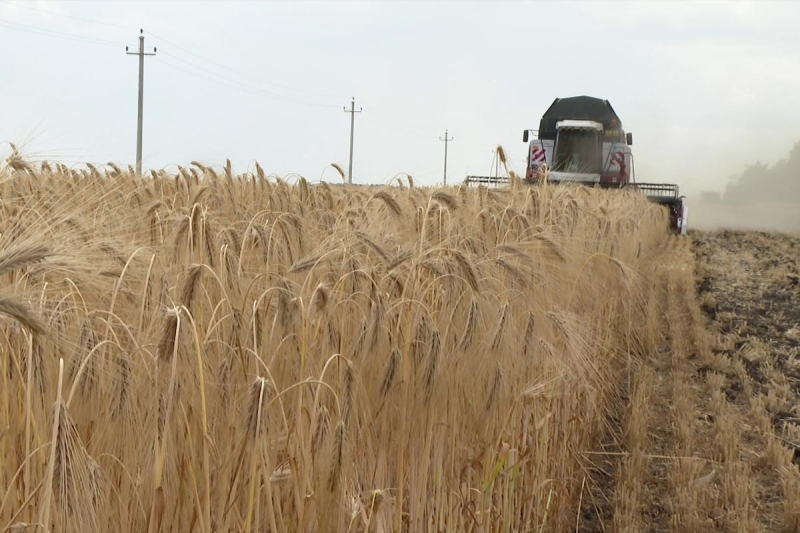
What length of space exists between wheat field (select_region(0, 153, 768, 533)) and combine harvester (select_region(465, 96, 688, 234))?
1524 centimetres

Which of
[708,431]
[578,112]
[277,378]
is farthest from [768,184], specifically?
[277,378]

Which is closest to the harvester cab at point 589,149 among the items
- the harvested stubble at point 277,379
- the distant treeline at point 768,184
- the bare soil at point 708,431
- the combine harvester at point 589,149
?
the combine harvester at point 589,149

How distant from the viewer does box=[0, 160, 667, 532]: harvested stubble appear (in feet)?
5.66

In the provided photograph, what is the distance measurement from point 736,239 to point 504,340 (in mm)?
20577

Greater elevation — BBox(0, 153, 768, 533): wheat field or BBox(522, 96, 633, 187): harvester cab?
BBox(522, 96, 633, 187): harvester cab

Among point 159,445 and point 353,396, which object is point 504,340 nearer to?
point 353,396

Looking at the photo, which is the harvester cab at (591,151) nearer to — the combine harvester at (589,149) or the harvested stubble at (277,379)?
the combine harvester at (589,149)

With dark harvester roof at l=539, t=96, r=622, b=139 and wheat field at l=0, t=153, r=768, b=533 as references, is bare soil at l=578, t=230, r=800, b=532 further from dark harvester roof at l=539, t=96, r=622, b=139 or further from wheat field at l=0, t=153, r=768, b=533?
dark harvester roof at l=539, t=96, r=622, b=139

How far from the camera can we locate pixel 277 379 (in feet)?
7.45

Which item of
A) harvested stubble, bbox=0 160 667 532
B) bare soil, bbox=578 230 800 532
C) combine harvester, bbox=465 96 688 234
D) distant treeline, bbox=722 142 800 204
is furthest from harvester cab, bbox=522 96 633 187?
distant treeline, bbox=722 142 800 204

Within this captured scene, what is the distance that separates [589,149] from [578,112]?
158 cm

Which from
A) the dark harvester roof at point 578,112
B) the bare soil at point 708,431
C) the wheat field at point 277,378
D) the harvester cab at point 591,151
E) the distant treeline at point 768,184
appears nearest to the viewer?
the wheat field at point 277,378

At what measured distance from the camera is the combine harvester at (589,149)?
1914cm

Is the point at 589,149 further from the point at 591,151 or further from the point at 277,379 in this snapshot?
the point at 277,379
